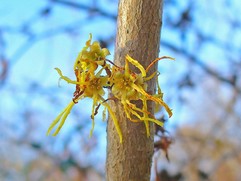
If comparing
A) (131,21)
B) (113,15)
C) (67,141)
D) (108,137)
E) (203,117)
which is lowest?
(203,117)

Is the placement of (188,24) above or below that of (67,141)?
above

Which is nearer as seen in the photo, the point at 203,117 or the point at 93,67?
the point at 93,67

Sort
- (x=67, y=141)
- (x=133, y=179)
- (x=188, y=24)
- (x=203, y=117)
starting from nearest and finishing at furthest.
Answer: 1. (x=133, y=179)
2. (x=188, y=24)
3. (x=67, y=141)
4. (x=203, y=117)

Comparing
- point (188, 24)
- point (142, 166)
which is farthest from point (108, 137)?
point (188, 24)

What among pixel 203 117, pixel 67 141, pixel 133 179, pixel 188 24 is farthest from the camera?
pixel 203 117

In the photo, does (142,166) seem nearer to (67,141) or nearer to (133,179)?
(133,179)
